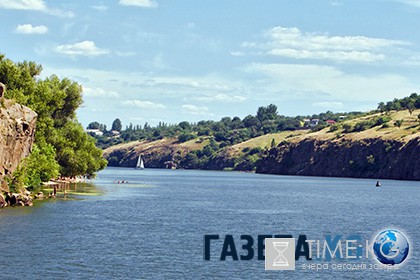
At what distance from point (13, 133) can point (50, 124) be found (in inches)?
1416

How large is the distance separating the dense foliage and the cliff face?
1955 mm

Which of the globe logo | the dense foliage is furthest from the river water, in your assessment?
the dense foliage

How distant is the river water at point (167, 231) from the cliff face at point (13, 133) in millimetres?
8147

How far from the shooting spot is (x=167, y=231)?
83812 mm

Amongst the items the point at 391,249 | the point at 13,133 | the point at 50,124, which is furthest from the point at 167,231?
the point at 50,124

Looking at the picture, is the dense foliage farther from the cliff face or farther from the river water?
the river water

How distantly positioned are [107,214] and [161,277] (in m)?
46.9

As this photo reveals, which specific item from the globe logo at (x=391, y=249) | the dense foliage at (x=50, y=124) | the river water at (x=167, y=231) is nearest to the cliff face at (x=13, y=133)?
the dense foliage at (x=50, y=124)

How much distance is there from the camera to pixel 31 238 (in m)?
72.2

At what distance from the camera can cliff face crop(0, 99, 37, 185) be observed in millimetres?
101250

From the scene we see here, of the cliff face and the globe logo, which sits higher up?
the cliff face

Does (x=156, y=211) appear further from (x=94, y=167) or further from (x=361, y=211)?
(x=94, y=167)

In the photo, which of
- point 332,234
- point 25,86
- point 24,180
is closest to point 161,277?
point 332,234

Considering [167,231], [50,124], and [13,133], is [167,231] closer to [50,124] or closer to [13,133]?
[13,133]
